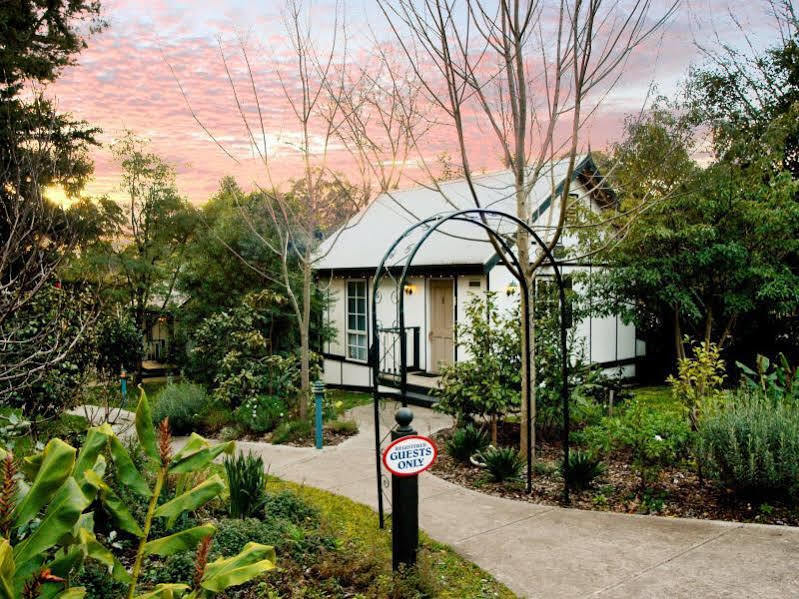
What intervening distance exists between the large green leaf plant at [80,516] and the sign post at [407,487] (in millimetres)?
1797

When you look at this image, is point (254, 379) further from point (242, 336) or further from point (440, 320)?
point (440, 320)

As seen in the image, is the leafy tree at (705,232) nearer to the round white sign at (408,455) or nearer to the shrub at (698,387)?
the shrub at (698,387)

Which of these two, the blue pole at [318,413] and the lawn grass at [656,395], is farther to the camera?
the lawn grass at [656,395]

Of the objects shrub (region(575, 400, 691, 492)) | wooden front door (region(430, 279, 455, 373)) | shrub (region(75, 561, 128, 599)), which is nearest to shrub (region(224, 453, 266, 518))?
shrub (region(75, 561, 128, 599))

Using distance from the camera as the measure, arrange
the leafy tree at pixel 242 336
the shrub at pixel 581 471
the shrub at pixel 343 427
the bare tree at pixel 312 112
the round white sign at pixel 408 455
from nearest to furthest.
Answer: the round white sign at pixel 408 455 < the shrub at pixel 581 471 < the bare tree at pixel 312 112 < the shrub at pixel 343 427 < the leafy tree at pixel 242 336

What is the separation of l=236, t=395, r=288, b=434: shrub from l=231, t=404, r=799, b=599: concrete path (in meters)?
3.55

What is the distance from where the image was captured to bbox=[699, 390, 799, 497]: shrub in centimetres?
550

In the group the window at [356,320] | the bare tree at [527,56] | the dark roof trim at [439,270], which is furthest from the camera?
the window at [356,320]

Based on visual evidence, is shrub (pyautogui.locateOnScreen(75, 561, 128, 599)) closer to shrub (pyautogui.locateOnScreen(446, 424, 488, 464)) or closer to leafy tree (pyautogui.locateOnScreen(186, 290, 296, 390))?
shrub (pyautogui.locateOnScreen(446, 424, 488, 464))

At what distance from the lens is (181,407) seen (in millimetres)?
10305

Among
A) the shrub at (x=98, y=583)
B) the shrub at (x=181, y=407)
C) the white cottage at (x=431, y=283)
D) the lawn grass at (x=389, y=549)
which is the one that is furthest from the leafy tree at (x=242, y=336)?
the shrub at (x=98, y=583)

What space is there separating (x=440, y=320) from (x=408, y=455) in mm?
9573

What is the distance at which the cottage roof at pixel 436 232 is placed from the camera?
12680mm

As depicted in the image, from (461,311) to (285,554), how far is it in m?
8.76
